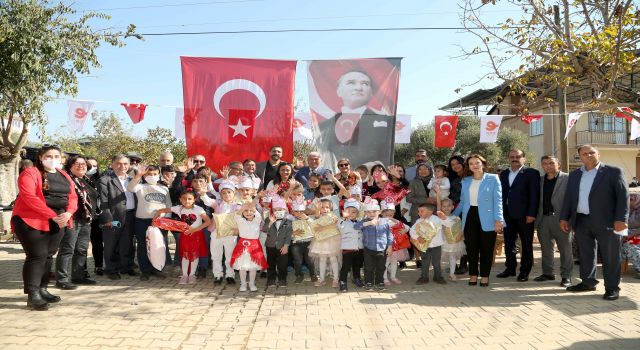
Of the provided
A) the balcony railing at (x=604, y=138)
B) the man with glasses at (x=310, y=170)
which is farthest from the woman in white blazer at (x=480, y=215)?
the balcony railing at (x=604, y=138)

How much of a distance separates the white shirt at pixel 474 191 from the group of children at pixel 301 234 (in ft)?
1.67

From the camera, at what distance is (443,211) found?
6.38 meters

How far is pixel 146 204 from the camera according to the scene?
6230 millimetres

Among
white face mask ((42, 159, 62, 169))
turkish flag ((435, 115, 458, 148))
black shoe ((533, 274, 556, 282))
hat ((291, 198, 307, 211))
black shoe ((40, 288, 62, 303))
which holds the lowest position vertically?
black shoe ((40, 288, 62, 303))

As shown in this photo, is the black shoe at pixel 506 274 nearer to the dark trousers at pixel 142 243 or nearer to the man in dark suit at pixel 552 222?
the man in dark suit at pixel 552 222

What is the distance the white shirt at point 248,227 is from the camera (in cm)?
570

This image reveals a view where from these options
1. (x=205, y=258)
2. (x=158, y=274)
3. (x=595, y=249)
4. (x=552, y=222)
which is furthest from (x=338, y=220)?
(x=595, y=249)

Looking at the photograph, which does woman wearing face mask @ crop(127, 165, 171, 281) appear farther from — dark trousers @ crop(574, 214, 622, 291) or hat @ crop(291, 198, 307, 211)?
dark trousers @ crop(574, 214, 622, 291)

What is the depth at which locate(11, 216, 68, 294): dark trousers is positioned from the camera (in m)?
4.65

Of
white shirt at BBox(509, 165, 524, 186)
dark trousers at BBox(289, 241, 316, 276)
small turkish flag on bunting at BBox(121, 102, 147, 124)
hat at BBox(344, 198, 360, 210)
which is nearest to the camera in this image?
hat at BBox(344, 198, 360, 210)

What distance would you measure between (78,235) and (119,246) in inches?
24.2

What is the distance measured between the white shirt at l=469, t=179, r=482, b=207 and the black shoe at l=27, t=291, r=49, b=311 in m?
5.11

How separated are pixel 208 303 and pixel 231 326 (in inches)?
35.6

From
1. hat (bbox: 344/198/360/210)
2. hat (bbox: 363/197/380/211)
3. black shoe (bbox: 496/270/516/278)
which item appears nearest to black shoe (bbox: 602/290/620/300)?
black shoe (bbox: 496/270/516/278)
